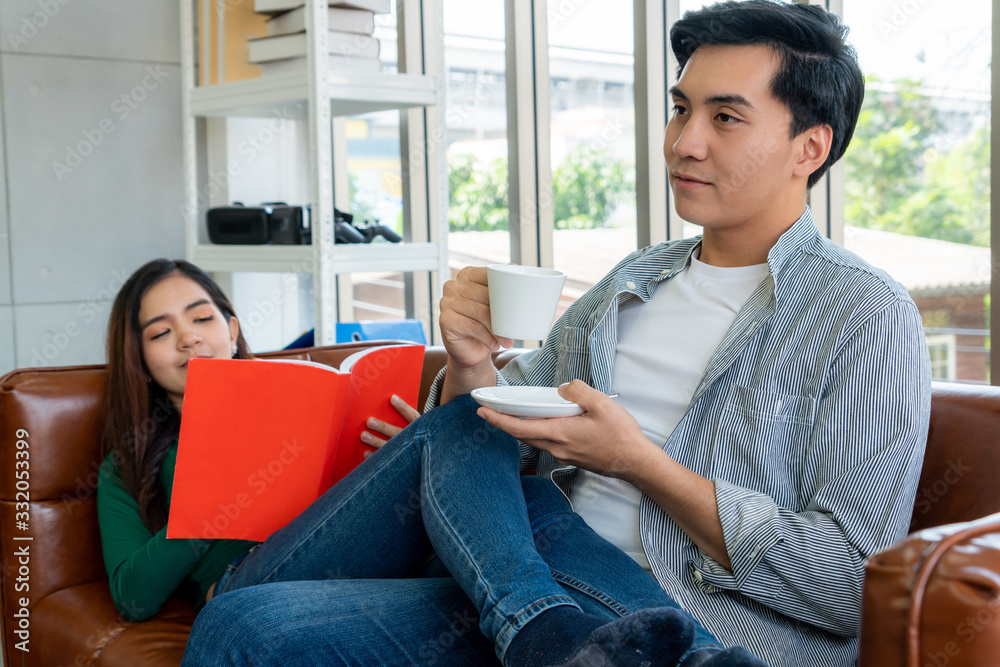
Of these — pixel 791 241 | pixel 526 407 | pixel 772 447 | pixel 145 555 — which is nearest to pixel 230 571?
pixel 145 555

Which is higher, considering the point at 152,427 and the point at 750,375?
the point at 750,375

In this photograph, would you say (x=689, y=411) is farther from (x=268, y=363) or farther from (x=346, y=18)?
(x=346, y=18)

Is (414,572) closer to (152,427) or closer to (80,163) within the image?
(152,427)

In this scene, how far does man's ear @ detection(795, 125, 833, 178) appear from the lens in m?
1.29

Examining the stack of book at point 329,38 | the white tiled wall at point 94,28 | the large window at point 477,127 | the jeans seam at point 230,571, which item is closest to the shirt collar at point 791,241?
the jeans seam at point 230,571

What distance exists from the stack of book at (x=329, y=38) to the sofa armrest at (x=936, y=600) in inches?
76.9

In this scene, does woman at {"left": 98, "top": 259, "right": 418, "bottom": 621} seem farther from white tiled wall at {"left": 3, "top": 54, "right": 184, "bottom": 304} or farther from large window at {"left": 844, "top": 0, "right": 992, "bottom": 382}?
large window at {"left": 844, "top": 0, "right": 992, "bottom": 382}

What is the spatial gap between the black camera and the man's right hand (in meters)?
1.20

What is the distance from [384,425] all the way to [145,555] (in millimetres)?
434

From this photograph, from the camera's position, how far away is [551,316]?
107 centimetres

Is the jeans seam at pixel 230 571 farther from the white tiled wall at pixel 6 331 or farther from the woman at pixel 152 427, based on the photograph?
the white tiled wall at pixel 6 331

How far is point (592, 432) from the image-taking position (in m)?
1.08

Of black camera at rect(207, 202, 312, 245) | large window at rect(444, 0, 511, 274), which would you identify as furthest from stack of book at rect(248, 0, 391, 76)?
large window at rect(444, 0, 511, 274)

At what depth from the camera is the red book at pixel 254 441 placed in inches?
51.3
